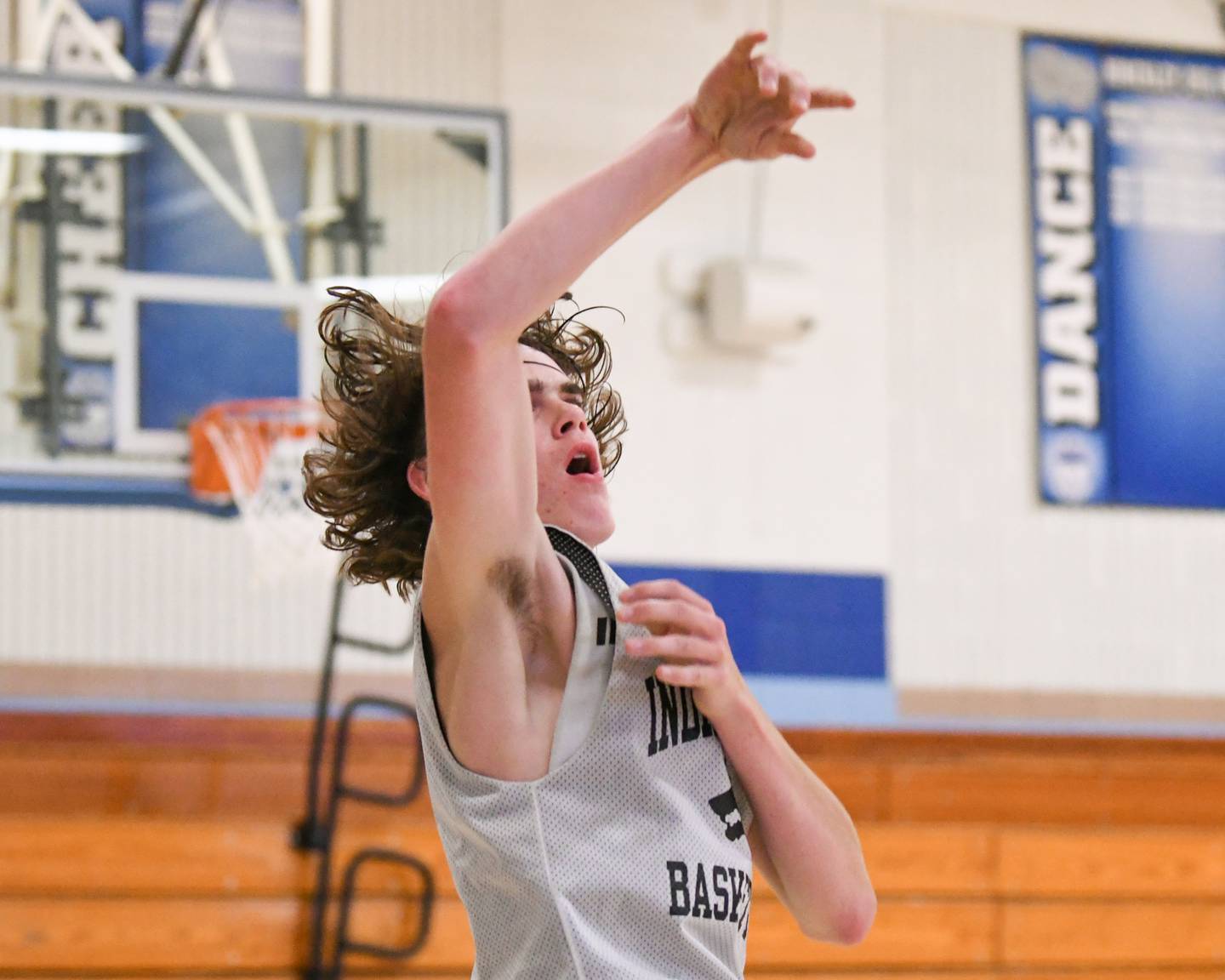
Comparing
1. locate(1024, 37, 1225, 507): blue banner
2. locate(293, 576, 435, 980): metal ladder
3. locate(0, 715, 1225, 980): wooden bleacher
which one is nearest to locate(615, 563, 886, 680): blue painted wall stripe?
locate(0, 715, 1225, 980): wooden bleacher

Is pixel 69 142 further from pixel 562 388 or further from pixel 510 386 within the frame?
pixel 510 386

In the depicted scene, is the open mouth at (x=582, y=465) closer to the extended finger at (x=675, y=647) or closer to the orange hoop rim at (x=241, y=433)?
the extended finger at (x=675, y=647)

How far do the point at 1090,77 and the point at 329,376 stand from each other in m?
4.11

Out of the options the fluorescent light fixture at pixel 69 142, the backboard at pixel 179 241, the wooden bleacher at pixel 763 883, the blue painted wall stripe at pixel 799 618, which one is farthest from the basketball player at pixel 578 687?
the blue painted wall stripe at pixel 799 618

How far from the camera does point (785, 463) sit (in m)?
6.09

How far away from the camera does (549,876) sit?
4.05 feet

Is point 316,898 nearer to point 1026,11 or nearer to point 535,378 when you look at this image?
point 535,378

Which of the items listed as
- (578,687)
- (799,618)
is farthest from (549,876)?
(799,618)

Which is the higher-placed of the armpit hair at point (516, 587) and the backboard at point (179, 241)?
the backboard at point (179, 241)

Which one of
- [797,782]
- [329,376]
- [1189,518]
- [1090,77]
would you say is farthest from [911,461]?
[797,782]

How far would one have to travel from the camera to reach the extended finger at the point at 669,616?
125cm

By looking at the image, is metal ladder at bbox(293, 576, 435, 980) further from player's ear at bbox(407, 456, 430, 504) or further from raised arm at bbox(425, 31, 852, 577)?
raised arm at bbox(425, 31, 852, 577)

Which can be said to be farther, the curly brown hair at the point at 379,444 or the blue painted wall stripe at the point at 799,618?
the blue painted wall stripe at the point at 799,618

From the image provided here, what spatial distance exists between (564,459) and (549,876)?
0.40 metres
